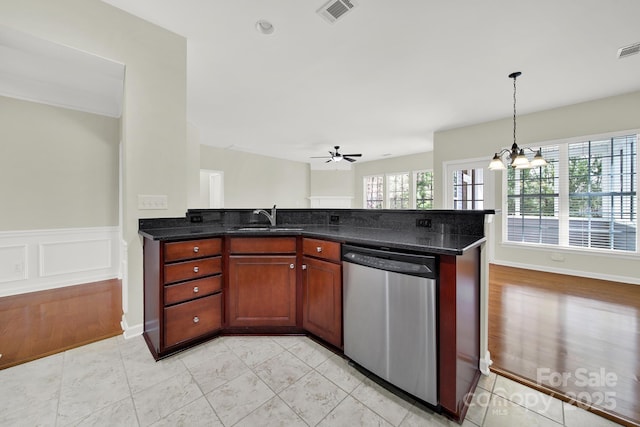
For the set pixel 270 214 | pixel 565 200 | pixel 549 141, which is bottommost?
pixel 270 214

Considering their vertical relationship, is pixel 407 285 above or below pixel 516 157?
below

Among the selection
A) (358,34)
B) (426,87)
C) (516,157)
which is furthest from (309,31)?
(516,157)

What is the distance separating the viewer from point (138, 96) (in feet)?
7.00

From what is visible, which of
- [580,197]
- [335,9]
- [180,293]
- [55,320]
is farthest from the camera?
[580,197]

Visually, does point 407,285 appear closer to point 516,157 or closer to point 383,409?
point 383,409

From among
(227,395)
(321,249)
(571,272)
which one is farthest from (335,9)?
(571,272)

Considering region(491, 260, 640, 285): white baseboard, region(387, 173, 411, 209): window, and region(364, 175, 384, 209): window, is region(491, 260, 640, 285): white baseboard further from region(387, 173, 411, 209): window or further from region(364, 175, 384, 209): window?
region(364, 175, 384, 209): window

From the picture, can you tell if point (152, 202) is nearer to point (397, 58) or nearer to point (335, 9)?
point (335, 9)

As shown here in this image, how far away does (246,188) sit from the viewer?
283 inches

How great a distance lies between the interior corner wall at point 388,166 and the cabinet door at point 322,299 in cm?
654

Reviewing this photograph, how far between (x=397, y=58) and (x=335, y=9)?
1034 millimetres

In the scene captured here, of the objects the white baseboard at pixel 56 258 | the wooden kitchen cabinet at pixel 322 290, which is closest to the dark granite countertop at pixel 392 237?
the wooden kitchen cabinet at pixel 322 290

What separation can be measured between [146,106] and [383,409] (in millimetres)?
2865

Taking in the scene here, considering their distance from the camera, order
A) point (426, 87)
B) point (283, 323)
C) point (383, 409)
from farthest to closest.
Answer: point (426, 87) → point (283, 323) → point (383, 409)
